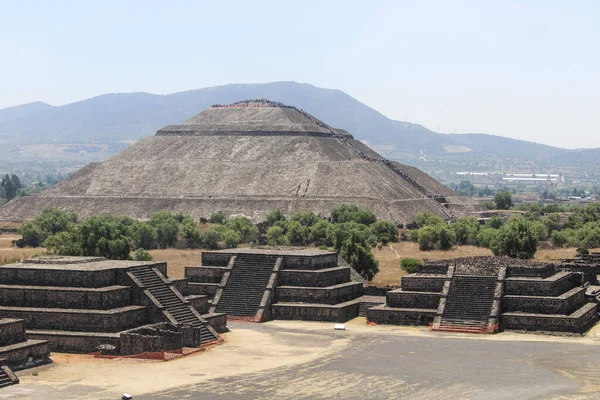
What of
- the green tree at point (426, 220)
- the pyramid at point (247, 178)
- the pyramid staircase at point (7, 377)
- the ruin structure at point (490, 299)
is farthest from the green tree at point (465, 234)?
the pyramid staircase at point (7, 377)

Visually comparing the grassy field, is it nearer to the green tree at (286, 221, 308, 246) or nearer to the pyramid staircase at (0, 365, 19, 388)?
the green tree at (286, 221, 308, 246)

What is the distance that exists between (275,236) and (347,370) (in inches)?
2884

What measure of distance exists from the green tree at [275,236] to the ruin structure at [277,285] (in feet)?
152

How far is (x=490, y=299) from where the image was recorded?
208ft

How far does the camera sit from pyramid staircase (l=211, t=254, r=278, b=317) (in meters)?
67.4

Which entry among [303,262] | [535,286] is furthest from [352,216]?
[535,286]

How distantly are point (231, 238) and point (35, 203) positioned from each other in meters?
62.2

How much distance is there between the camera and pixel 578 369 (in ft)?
164

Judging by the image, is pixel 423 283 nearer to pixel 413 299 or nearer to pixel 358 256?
pixel 413 299

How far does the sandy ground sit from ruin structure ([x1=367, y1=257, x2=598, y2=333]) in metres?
1.37

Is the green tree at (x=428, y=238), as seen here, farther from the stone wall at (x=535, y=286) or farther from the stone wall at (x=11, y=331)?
the stone wall at (x=11, y=331)

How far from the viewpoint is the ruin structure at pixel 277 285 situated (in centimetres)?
6694

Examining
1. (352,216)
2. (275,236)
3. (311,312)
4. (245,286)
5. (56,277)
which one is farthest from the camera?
(352,216)

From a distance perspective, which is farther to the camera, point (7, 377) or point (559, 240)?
point (559, 240)
